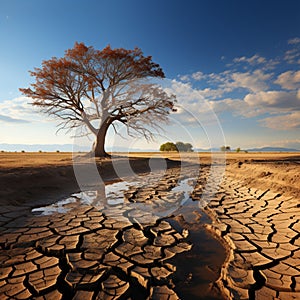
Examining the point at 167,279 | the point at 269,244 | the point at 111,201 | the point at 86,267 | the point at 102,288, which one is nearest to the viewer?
the point at 102,288

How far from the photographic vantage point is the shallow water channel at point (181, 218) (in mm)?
2045

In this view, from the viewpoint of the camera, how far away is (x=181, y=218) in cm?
402

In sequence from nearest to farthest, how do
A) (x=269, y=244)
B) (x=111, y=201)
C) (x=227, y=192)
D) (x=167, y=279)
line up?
1. (x=167, y=279)
2. (x=269, y=244)
3. (x=111, y=201)
4. (x=227, y=192)

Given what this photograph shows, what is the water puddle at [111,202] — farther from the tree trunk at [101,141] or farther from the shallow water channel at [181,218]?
the tree trunk at [101,141]

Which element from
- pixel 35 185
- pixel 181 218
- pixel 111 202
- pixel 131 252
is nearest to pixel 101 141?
pixel 35 185

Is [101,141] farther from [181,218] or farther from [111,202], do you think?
[181,218]

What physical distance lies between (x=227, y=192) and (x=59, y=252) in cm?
497

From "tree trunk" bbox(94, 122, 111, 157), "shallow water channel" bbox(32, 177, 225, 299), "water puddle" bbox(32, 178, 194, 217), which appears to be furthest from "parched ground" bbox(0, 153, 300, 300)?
"tree trunk" bbox(94, 122, 111, 157)

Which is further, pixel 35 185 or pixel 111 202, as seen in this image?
pixel 35 185

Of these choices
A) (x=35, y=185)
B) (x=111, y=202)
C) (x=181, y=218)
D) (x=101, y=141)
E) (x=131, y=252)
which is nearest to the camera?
(x=131, y=252)

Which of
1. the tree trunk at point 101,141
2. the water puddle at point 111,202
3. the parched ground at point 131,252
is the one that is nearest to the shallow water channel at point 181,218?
the water puddle at point 111,202

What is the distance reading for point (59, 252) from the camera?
2.60 m

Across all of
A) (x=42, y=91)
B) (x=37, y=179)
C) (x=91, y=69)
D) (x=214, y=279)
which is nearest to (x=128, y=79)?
(x=91, y=69)

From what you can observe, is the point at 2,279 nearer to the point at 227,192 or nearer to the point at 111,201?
the point at 111,201
